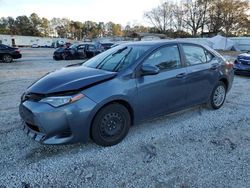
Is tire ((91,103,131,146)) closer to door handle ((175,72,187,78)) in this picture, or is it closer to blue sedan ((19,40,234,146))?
blue sedan ((19,40,234,146))

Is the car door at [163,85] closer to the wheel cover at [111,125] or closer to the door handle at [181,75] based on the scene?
the door handle at [181,75]

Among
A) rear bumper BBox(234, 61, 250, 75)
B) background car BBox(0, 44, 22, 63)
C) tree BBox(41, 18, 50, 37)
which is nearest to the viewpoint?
rear bumper BBox(234, 61, 250, 75)

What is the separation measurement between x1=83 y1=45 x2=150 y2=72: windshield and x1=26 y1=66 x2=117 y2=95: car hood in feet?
0.84

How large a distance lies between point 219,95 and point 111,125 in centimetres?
286

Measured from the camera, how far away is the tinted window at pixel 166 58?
12.9 feet

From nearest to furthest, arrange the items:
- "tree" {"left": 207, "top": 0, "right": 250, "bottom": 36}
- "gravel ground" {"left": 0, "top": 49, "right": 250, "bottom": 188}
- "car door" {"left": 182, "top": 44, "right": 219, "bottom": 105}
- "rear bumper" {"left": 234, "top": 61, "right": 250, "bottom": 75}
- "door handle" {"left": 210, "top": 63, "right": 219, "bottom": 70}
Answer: "gravel ground" {"left": 0, "top": 49, "right": 250, "bottom": 188}
"car door" {"left": 182, "top": 44, "right": 219, "bottom": 105}
"door handle" {"left": 210, "top": 63, "right": 219, "bottom": 70}
"rear bumper" {"left": 234, "top": 61, "right": 250, "bottom": 75}
"tree" {"left": 207, "top": 0, "right": 250, "bottom": 36}

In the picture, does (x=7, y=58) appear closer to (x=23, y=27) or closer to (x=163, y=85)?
(x=163, y=85)

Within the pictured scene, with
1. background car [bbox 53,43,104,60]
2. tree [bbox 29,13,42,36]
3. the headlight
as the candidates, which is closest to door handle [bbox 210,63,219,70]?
the headlight

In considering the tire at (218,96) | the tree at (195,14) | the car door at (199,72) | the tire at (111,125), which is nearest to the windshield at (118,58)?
the tire at (111,125)

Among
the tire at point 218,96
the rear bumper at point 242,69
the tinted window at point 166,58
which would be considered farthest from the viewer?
the rear bumper at point 242,69

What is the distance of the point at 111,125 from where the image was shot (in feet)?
11.5

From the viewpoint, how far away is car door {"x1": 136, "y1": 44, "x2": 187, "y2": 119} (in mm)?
3730

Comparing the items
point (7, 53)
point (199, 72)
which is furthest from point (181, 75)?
point (7, 53)

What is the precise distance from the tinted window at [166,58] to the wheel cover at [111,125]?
1.00 metres
